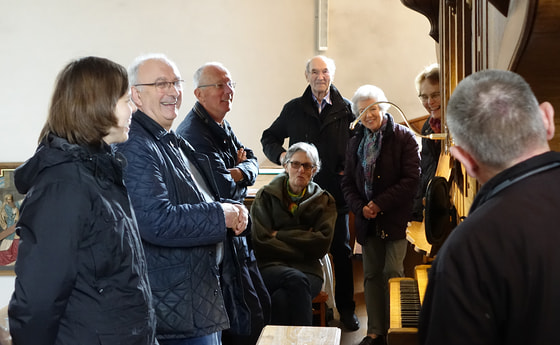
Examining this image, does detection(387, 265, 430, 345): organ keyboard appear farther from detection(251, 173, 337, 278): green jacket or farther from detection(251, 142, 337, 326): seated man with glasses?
detection(251, 173, 337, 278): green jacket

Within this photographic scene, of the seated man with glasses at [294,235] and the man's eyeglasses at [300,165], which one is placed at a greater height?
the man's eyeglasses at [300,165]

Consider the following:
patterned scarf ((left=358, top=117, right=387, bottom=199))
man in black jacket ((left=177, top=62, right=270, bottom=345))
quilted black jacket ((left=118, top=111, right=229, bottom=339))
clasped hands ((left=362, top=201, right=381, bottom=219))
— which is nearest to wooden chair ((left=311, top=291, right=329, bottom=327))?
clasped hands ((left=362, top=201, right=381, bottom=219))

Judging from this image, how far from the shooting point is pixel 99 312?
1.79m

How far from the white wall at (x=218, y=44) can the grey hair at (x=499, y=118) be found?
6410mm

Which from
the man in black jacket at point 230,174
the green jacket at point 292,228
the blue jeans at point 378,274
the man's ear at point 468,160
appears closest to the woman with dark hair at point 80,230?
the man in black jacket at point 230,174

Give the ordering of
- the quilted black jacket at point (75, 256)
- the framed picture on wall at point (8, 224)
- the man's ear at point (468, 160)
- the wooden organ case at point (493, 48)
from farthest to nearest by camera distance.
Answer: the framed picture on wall at point (8, 224)
the quilted black jacket at point (75, 256)
the wooden organ case at point (493, 48)
the man's ear at point (468, 160)

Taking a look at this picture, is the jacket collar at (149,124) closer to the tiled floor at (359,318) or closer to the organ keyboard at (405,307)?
the organ keyboard at (405,307)

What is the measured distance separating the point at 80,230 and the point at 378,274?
2688 millimetres

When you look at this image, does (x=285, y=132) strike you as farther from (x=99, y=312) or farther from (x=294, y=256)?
(x=99, y=312)

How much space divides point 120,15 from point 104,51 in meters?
0.43

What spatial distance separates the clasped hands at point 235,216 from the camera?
2486 millimetres

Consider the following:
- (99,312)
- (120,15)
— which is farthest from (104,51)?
(99,312)

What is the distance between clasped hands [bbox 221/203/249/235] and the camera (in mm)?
2486

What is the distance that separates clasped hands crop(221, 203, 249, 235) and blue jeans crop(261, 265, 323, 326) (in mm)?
1327
